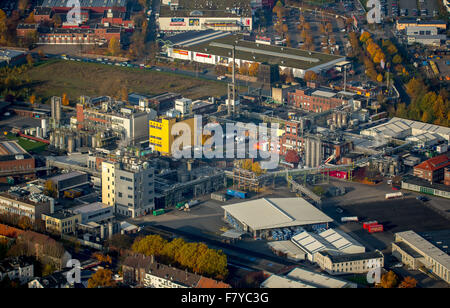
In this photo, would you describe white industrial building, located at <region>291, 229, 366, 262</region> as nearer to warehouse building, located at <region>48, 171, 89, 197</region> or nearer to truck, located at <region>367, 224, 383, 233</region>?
truck, located at <region>367, 224, 383, 233</region>

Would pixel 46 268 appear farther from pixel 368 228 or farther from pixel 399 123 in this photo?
pixel 399 123

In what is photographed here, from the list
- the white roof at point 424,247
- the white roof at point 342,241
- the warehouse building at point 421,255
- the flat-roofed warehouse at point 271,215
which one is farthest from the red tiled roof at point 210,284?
the white roof at point 424,247

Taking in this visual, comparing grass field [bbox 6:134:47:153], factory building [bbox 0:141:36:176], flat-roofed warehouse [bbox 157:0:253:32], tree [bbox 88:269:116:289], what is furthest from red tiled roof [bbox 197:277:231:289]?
flat-roofed warehouse [bbox 157:0:253:32]

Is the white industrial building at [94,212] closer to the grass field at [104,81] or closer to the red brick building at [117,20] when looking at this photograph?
the grass field at [104,81]

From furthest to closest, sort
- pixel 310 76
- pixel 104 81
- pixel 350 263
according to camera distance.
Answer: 1. pixel 104 81
2. pixel 310 76
3. pixel 350 263

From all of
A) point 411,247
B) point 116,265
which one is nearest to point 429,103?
point 411,247

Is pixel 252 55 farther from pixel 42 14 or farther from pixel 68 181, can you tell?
pixel 68 181

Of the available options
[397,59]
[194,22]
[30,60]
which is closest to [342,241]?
[397,59]
